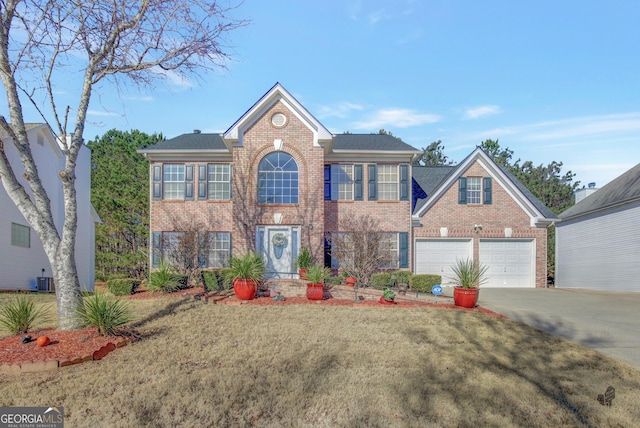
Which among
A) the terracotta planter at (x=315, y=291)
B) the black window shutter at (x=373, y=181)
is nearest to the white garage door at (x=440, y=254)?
the black window shutter at (x=373, y=181)

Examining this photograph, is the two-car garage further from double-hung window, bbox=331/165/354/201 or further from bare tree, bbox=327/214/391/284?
double-hung window, bbox=331/165/354/201

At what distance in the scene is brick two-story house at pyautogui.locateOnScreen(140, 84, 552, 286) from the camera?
16406mm

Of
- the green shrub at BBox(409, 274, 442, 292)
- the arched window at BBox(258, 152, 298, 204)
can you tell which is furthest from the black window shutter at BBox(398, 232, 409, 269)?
the arched window at BBox(258, 152, 298, 204)

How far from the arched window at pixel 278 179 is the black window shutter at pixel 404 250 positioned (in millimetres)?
4608

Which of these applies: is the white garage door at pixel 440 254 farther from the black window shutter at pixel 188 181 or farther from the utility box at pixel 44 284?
the utility box at pixel 44 284

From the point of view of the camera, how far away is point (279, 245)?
657 inches

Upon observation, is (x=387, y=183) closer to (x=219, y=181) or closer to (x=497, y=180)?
(x=497, y=180)

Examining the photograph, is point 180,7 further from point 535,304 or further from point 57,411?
point 535,304

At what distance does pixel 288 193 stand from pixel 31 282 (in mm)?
12065

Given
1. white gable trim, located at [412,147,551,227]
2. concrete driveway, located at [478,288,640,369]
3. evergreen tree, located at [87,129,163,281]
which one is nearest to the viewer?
concrete driveway, located at [478,288,640,369]

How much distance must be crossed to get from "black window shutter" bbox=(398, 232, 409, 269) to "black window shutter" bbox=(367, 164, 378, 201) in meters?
1.87

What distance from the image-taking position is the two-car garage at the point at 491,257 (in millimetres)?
18391

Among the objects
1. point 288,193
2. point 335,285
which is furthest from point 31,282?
point 335,285

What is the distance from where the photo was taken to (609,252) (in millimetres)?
19516
